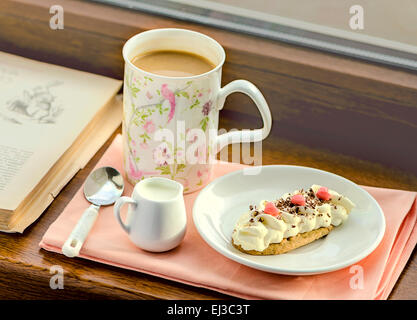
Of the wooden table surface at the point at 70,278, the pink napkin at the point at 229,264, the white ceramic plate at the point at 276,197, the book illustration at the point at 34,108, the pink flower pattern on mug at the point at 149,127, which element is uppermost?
the pink flower pattern on mug at the point at 149,127

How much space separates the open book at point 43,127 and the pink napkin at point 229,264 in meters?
0.05

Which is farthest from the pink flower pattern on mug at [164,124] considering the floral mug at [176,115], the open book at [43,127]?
the open book at [43,127]

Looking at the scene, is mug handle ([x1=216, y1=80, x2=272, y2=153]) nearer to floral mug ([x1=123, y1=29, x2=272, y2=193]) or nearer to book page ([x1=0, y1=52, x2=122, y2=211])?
floral mug ([x1=123, y1=29, x2=272, y2=193])

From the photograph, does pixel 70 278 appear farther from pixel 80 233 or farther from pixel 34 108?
pixel 34 108

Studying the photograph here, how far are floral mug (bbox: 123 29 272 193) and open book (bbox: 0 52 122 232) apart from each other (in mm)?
99

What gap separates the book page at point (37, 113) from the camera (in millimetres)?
912

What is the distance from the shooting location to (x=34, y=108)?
1.04m

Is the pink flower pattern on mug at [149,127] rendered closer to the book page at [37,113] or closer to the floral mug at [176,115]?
the floral mug at [176,115]

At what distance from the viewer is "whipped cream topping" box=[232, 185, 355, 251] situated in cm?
80

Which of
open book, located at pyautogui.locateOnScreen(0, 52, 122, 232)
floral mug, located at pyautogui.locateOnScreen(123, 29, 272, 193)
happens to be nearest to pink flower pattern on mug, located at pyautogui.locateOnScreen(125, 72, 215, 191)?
floral mug, located at pyautogui.locateOnScreen(123, 29, 272, 193)

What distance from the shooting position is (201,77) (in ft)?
2.76

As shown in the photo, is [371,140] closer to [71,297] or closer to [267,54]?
[267,54]

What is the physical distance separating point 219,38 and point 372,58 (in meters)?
0.24
